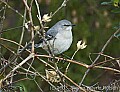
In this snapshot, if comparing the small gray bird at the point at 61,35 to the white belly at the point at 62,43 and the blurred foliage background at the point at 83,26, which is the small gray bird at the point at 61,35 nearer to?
the white belly at the point at 62,43

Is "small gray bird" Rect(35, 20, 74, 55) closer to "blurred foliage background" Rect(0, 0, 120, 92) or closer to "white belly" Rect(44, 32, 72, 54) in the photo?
"white belly" Rect(44, 32, 72, 54)

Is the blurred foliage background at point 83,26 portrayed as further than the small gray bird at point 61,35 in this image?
Yes

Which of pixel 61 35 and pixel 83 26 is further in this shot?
pixel 83 26

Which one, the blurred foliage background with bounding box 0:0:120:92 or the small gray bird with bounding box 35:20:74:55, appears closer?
the small gray bird with bounding box 35:20:74:55

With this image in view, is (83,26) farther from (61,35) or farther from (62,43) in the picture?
(62,43)

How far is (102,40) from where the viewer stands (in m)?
6.22

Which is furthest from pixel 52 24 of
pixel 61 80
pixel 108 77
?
pixel 61 80

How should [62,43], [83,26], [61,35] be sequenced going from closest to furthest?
[62,43] → [61,35] → [83,26]

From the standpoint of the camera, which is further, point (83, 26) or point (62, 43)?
point (83, 26)

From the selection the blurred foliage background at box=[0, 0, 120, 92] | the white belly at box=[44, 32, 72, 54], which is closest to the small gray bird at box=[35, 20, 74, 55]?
the white belly at box=[44, 32, 72, 54]

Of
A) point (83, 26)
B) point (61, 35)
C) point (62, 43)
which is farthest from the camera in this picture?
point (83, 26)

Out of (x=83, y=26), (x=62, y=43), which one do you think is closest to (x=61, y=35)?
(x=62, y=43)

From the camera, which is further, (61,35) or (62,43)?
(61,35)

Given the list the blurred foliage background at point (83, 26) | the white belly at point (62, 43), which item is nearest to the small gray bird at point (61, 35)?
the white belly at point (62, 43)
